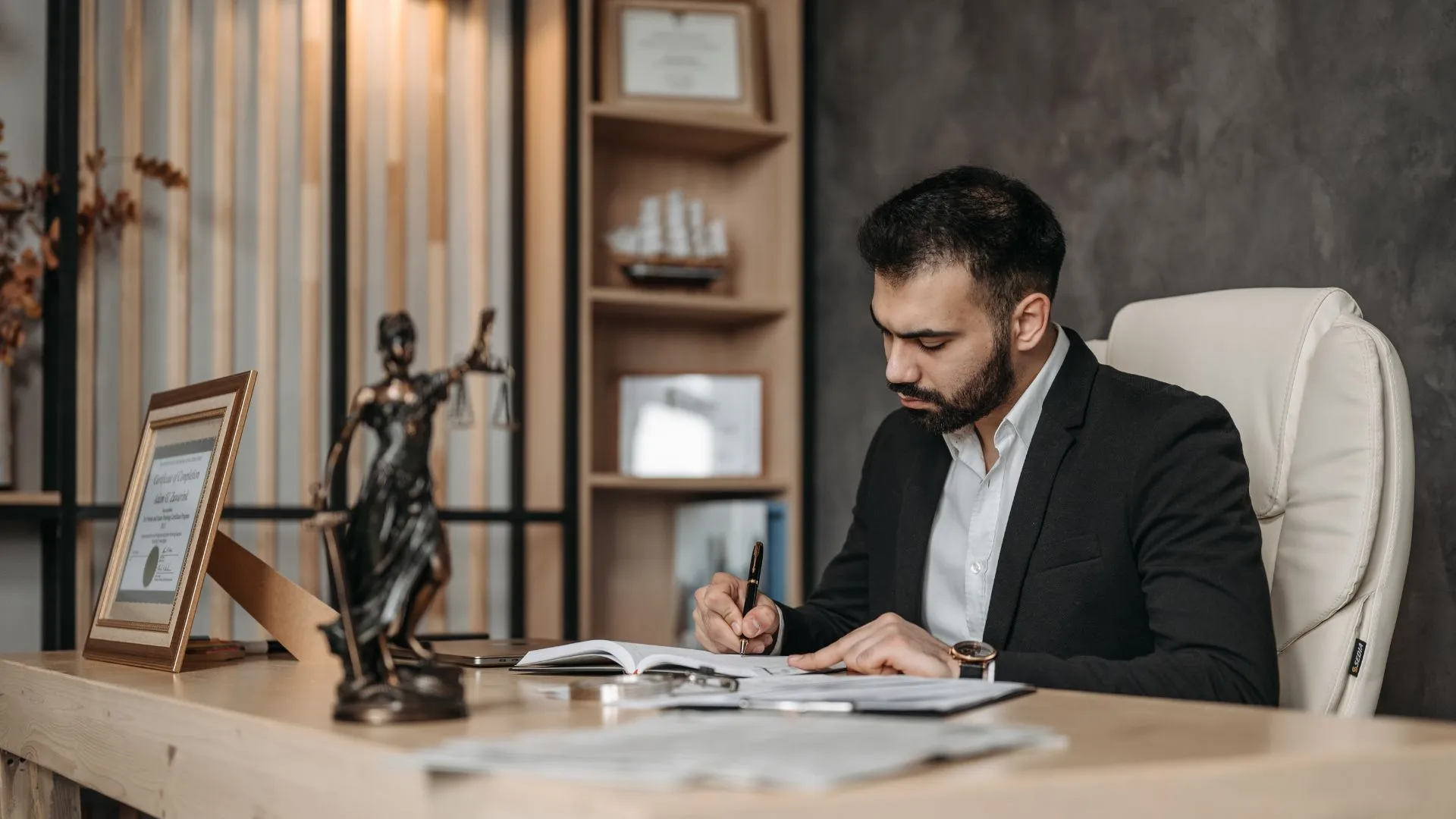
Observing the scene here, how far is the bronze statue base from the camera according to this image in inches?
37.1

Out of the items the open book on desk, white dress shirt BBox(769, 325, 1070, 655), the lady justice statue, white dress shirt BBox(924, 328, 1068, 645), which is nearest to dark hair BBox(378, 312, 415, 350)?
the lady justice statue

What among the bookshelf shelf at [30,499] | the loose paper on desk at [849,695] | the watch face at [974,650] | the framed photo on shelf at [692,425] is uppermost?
the framed photo on shelf at [692,425]

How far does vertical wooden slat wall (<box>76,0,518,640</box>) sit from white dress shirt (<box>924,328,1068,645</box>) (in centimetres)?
129

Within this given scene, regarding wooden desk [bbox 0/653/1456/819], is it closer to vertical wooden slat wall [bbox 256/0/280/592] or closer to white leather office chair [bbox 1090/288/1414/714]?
white leather office chair [bbox 1090/288/1414/714]

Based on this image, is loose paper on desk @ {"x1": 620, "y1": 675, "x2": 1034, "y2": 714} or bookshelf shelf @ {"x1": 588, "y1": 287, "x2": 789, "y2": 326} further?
bookshelf shelf @ {"x1": 588, "y1": 287, "x2": 789, "y2": 326}

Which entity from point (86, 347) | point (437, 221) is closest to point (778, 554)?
point (437, 221)

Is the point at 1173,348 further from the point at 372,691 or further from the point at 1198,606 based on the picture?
the point at 372,691

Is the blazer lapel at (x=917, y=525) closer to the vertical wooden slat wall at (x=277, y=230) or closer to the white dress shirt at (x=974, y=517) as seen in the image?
the white dress shirt at (x=974, y=517)

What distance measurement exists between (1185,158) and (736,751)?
189 cm

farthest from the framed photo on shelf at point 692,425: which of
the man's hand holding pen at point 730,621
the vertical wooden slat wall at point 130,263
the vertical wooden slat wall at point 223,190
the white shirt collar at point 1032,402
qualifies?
the man's hand holding pen at point 730,621

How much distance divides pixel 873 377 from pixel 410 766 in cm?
237

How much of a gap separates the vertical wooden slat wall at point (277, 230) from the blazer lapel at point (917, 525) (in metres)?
1.24

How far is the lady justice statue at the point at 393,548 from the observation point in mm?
954

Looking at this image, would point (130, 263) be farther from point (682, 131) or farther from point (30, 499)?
point (682, 131)
